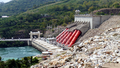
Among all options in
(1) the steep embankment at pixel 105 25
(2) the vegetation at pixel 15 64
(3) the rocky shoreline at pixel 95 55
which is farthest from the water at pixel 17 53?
(3) the rocky shoreline at pixel 95 55

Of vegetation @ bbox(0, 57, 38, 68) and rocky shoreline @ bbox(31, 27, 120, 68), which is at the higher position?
rocky shoreline @ bbox(31, 27, 120, 68)

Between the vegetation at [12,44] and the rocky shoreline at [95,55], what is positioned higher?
the rocky shoreline at [95,55]

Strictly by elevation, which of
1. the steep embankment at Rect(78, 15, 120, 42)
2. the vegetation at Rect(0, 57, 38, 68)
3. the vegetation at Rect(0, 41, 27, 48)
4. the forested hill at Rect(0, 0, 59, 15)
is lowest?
the vegetation at Rect(0, 41, 27, 48)

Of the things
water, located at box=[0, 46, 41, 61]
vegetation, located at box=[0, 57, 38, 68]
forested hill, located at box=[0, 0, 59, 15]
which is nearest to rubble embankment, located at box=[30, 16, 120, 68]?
vegetation, located at box=[0, 57, 38, 68]

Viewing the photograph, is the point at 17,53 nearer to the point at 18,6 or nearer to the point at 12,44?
the point at 12,44

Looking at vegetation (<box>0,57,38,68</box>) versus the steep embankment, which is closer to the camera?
vegetation (<box>0,57,38,68</box>)

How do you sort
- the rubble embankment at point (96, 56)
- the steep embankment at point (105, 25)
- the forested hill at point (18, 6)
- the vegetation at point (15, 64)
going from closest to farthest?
1. the rubble embankment at point (96, 56)
2. the vegetation at point (15, 64)
3. the steep embankment at point (105, 25)
4. the forested hill at point (18, 6)

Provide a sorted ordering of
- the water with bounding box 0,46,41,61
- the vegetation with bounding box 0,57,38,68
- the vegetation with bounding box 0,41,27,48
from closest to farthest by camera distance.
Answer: the vegetation with bounding box 0,57,38,68
the water with bounding box 0,46,41,61
the vegetation with bounding box 0,41,27,48

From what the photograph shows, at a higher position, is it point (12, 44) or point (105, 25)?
point (105, 25)

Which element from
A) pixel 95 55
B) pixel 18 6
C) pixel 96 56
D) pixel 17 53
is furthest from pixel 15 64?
pixel 18 6

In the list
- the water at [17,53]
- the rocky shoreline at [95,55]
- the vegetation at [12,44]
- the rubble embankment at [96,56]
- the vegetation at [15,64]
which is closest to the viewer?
the rubble embankment at [96,56]

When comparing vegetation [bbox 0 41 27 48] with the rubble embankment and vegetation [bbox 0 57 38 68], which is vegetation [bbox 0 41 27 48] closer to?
vegetation [bbox 0 57 38 68]

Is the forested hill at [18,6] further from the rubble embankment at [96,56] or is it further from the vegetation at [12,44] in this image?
the rubble embankment at [96,56]
